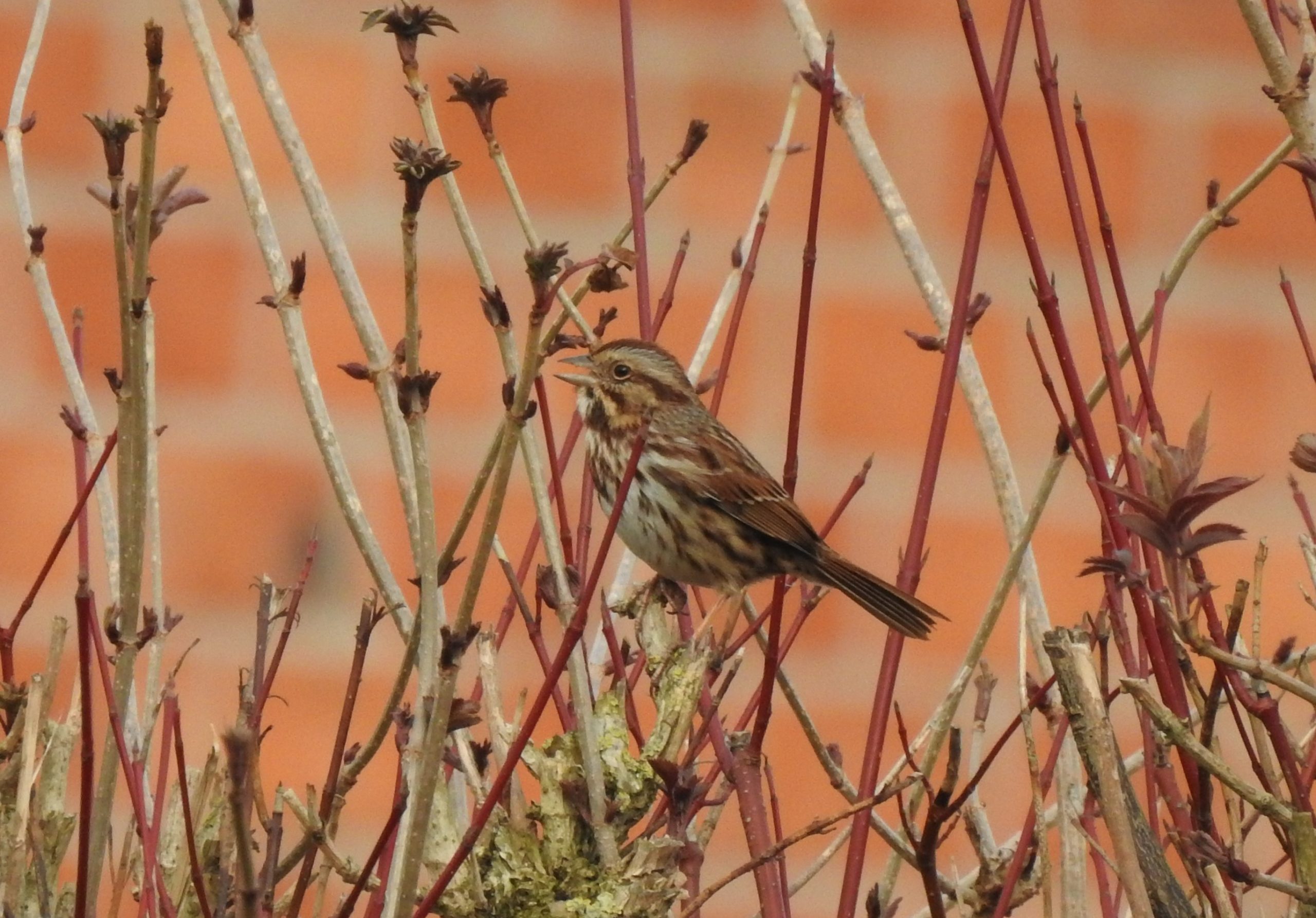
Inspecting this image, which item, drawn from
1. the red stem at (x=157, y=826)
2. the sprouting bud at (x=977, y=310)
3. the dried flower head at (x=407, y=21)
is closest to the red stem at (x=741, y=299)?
the sprouting bud at (x=977, y=310)

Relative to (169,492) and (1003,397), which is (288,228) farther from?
(1003,397)

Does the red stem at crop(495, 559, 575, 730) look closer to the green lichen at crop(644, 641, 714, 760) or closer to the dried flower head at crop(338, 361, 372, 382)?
the green lichen at crop(644, 641, 714, 760)

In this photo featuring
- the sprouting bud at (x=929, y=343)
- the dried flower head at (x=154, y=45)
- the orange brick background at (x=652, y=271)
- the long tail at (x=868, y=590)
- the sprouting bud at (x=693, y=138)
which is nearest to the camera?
the dried flower head at (x=154, y=45)

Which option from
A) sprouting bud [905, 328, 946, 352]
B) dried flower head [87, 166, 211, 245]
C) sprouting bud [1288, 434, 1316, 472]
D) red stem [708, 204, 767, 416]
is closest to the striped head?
red stem [708, 204, 767, 416]

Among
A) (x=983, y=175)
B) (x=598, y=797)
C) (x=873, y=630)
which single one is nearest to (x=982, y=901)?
(x=598, y=797)

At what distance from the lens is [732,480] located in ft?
9.06

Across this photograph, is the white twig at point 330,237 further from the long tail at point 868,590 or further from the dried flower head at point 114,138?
the long tail at point 868,590

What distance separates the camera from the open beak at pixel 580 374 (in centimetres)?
246

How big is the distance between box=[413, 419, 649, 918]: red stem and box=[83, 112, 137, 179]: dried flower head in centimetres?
36

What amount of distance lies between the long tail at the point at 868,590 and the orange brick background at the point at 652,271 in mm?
320

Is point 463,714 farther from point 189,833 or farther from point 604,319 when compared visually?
point 604,319

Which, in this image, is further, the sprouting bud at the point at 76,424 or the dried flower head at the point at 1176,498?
the sprouting bud at the point at 76,424

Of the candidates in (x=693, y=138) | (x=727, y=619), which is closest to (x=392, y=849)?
(x=727, y=619)

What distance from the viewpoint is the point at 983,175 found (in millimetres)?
1402
